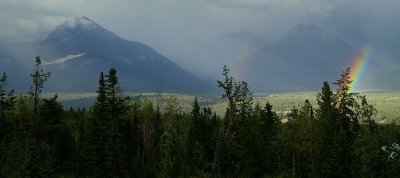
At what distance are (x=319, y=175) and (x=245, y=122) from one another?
46.0ft

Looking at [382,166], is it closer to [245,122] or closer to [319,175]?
[319,175]

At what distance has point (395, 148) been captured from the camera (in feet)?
136

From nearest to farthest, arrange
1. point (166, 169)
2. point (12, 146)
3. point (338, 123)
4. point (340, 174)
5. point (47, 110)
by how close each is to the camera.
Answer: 1. point (12, 146)
2. point (166, 169)
3. point (340, 174)
4. point (338, 123)
5. point (47, 110)

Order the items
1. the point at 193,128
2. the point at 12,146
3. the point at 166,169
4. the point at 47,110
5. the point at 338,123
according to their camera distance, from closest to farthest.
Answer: the point at 12,146, the point at 166,169, the point at 338,123, the point at 47,110, the point at 193,128

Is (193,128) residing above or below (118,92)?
below

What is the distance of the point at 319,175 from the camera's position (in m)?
71.4

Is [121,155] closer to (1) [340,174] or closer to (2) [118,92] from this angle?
(2) [118,92]

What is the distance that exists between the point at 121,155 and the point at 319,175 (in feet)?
98.0

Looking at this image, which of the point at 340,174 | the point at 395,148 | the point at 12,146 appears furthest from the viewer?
the point at 340,174

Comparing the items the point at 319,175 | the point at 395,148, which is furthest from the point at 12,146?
the point at 319,175

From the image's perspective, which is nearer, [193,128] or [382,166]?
[382,166]

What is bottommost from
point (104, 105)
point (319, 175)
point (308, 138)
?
point (319, 175)

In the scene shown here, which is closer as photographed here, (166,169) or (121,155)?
(166,169)

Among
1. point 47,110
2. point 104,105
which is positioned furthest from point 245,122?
point 47,110
